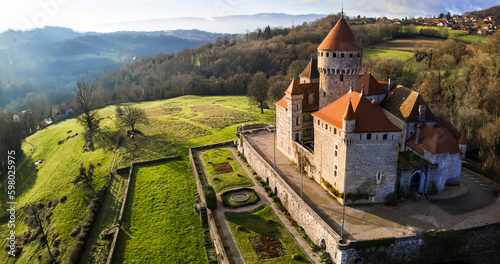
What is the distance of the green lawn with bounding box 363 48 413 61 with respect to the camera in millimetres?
85275

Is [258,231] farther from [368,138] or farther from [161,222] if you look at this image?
[368,138]

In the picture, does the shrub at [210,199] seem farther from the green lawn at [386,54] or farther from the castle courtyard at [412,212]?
the green lawn at [386,54]

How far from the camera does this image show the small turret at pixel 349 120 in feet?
100

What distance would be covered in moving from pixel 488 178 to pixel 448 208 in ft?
38.2

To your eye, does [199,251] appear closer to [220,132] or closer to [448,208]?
[448,208]

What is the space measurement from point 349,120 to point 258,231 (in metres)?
14.9

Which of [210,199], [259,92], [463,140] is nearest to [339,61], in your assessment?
[463,140]

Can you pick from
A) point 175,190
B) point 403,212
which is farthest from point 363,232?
point 175,190

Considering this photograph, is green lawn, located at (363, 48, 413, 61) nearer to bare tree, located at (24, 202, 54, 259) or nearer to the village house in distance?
the village house in distance

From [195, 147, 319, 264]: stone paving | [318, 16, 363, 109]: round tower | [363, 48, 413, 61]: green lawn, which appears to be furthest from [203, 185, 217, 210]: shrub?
[363, 48, 413, 61]: green lawn

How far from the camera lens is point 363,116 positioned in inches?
1254

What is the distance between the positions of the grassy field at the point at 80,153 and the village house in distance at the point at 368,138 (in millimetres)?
20680

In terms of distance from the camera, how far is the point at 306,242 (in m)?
31.5

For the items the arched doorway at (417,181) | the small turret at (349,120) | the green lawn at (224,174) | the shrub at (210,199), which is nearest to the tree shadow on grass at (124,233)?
the shrub at (210,199)
